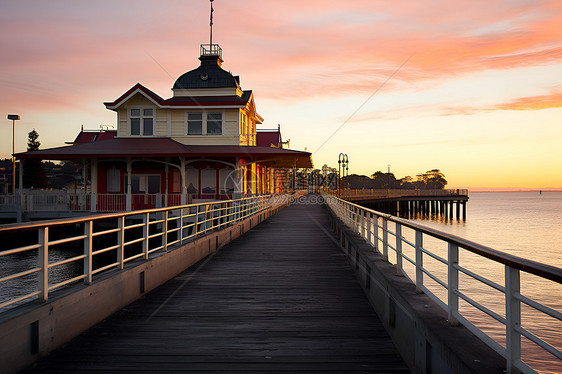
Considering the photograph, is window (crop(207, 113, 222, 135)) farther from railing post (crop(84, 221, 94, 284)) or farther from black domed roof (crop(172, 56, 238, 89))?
railing post (crop(84, 221, 94, 284))

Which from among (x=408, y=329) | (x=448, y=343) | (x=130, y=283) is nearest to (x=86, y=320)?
(x=130, y=283)

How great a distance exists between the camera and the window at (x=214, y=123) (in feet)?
99.9

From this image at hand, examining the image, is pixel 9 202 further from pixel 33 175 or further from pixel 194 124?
pixel 33 175

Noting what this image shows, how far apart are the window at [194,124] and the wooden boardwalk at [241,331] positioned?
70.3 ft

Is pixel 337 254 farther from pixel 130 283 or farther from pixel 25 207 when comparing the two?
pixel 25 207

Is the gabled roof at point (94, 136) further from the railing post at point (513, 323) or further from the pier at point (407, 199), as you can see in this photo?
the pier at point (407, 199)

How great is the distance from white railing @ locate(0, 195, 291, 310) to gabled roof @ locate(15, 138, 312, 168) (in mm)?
3209

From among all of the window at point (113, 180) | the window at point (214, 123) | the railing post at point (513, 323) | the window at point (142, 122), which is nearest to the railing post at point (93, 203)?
the window at point (113, 180)

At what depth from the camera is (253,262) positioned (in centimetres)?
1173

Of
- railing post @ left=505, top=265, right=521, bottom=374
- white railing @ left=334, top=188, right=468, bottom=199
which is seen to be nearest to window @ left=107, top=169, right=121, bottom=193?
railing post @ left=505, top=265, right=521, bottom=374

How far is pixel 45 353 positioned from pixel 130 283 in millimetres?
2392

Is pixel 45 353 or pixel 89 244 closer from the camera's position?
pixel 45 353

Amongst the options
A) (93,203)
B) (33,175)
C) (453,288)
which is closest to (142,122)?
(93,203)

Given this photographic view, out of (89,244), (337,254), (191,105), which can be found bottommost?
(337,254)
